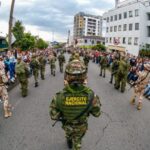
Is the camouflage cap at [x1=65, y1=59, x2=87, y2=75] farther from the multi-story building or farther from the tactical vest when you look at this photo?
the multi-story building

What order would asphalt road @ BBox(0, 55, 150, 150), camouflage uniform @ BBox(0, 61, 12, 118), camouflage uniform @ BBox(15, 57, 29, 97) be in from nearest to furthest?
1. asphalt road @ BBox(0, 55, 150, 150)
2. camouflage uniform @ BBox(0, 61, 12, 118)
3. camouflage uniform @ BBox(15, 57, 29, 97)

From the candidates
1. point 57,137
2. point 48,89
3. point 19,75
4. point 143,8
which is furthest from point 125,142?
point 143,8

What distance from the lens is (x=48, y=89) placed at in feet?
47.0

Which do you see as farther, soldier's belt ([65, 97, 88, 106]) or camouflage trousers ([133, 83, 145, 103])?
camouflage trousers ([133, 83, 145, 103])

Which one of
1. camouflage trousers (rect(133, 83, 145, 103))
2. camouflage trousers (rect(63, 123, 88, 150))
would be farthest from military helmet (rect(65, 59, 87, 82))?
camouflage trousers (rect(133, 83, 145, 103))

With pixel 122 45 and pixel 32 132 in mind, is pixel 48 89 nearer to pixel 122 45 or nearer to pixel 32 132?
pixel 32 132

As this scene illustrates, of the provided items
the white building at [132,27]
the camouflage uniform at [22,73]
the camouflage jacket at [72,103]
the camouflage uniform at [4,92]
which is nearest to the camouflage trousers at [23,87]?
the camouflage uniform at [22,73]

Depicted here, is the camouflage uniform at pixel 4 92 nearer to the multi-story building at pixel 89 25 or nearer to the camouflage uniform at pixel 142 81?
the camouflage uniform at pixel 142 81

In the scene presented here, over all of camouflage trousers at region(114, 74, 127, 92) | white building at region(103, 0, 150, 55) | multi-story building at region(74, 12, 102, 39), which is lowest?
camouflage trousers at region(114, 74, 127, 92)

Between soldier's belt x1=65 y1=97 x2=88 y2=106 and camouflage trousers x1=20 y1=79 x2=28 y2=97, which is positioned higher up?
soldier's belt x1=65 y1=97 x2=88 y2=106

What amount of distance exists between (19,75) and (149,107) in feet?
17.6

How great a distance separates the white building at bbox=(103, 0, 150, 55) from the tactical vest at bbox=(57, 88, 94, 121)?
47880mm

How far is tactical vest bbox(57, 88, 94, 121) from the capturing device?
4449mm

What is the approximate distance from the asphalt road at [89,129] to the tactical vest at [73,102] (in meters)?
2.10
